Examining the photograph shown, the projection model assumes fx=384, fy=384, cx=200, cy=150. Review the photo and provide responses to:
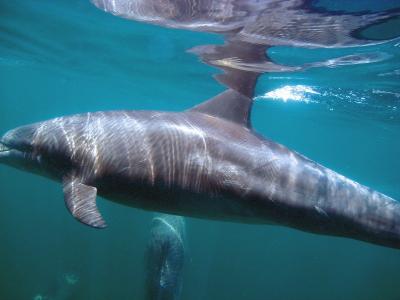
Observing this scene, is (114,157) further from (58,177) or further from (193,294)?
(193,294)

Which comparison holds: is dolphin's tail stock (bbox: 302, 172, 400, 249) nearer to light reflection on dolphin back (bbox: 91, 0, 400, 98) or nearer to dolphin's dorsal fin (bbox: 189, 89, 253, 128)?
dolphin's dorsal fin (bbox: 189, 89, 253, 128)

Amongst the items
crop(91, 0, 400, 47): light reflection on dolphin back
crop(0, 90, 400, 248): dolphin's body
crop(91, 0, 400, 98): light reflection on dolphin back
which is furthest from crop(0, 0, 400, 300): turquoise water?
crop(0, 90, 400, 248): dolphin's body

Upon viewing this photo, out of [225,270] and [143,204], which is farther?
[225,270]

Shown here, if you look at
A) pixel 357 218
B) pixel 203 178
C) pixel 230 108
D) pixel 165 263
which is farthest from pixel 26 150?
pixel 165 263

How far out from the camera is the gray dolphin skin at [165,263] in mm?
11703

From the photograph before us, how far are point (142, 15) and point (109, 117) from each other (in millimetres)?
7395

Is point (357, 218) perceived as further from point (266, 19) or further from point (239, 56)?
point (239, 56)

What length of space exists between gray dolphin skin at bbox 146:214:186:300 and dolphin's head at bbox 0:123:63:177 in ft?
21.2

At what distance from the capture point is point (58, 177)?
631 cm

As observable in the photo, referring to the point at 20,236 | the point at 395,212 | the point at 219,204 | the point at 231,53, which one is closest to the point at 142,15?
the point at 231,53

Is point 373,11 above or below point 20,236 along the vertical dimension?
above

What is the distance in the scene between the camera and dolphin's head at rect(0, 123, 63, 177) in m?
6.37

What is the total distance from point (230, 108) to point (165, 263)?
6967 millimetres

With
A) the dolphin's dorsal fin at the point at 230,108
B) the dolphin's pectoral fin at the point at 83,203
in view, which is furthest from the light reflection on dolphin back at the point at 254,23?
the dolphin's pectoral fin at the point at 83,203
